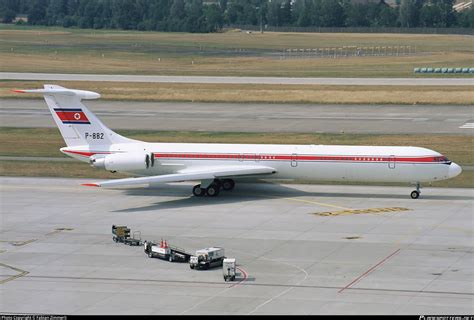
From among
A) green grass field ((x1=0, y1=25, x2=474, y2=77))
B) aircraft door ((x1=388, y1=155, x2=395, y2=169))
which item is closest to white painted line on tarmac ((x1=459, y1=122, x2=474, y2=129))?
aircraft door ((x1=388, y1=155, x2=395, y2=169))

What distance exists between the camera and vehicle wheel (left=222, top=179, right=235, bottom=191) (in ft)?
197

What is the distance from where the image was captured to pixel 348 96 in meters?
107

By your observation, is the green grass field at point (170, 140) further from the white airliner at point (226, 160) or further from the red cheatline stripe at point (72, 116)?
the red cheatline stripe at point (72, 116)

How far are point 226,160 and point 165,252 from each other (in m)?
16.2

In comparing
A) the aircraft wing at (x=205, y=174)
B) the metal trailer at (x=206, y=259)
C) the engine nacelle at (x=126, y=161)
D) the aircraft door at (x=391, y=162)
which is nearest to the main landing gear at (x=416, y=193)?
the aircraft door at (x=391, y=162)

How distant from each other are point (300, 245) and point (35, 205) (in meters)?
18.1

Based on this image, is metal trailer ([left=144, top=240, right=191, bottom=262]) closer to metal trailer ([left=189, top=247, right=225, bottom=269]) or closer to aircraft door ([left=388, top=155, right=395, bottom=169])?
metal trailer ([left=189, top=247, right=225, bottom=269])

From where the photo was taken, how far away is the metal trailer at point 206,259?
41.5 metres

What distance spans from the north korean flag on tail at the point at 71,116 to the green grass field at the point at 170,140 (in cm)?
567

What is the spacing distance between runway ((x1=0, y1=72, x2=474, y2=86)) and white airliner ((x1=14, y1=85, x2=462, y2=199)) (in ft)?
196

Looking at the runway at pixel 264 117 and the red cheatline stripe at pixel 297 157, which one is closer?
the red cheatline stripe at pixel 297 157

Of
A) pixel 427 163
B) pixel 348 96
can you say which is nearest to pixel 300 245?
pixel 427 163

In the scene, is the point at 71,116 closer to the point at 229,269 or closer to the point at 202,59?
the point at 229,269

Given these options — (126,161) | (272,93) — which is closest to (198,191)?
(126,161)
